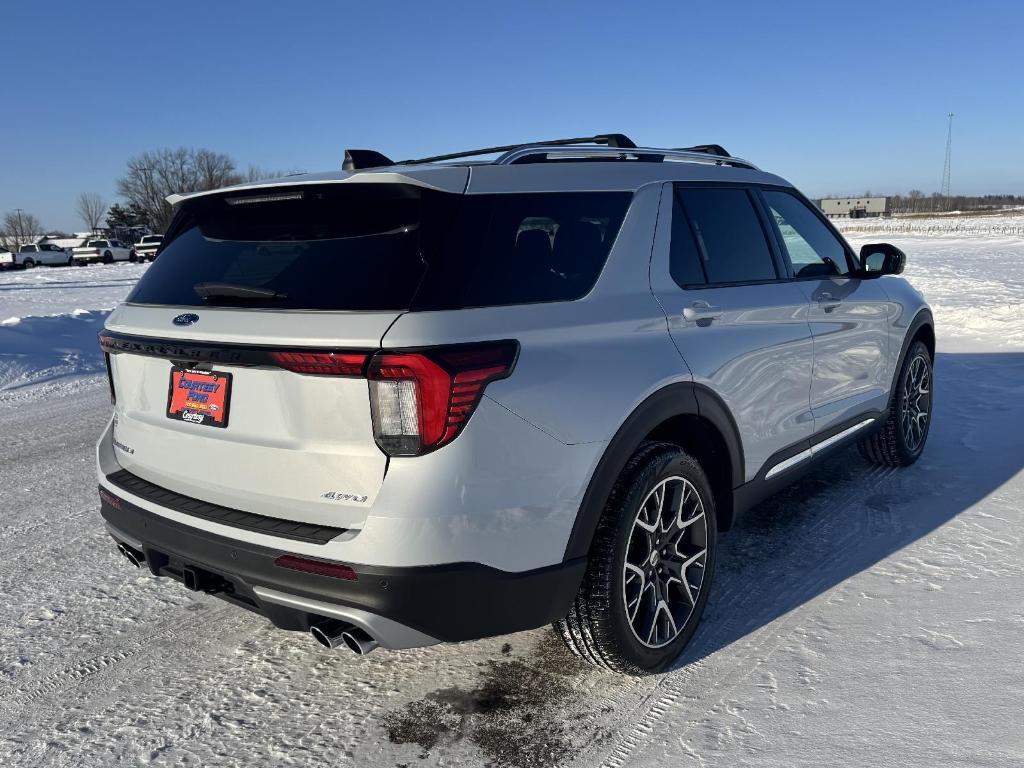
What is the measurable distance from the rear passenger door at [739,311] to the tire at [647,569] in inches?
15.6

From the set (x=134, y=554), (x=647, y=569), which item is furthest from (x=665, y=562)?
(x=134, y=554)

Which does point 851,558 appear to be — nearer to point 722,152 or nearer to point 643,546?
point 643,546

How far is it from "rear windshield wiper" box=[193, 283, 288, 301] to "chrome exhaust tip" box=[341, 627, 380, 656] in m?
1.00

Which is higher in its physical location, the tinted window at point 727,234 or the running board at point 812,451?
the tinted window at point 727,234

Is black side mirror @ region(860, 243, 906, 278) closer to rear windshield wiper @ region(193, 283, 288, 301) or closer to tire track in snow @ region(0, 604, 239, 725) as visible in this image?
rear windshield wiper @ region(193, 283, 288, 301)

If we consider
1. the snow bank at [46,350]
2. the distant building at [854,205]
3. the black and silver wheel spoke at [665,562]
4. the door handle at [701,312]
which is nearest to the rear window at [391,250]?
the door handle at [701,312]

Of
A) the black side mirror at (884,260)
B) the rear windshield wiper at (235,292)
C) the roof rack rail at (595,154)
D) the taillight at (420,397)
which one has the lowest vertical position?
the taillight at (420,397)

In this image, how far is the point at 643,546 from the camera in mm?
2773

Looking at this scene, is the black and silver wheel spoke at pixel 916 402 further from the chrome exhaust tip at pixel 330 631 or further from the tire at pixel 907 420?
the chrome exhaust tip at pixel 330 631

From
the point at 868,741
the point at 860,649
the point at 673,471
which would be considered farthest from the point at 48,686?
the point at 860,649

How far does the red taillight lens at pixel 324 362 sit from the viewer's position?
211 centimetres

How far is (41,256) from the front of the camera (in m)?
47.8

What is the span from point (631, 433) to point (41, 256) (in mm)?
54235

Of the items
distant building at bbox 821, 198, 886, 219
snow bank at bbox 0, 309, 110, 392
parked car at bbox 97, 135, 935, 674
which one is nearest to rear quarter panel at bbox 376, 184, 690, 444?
parked car at bbox 97, 135, 935, 674
